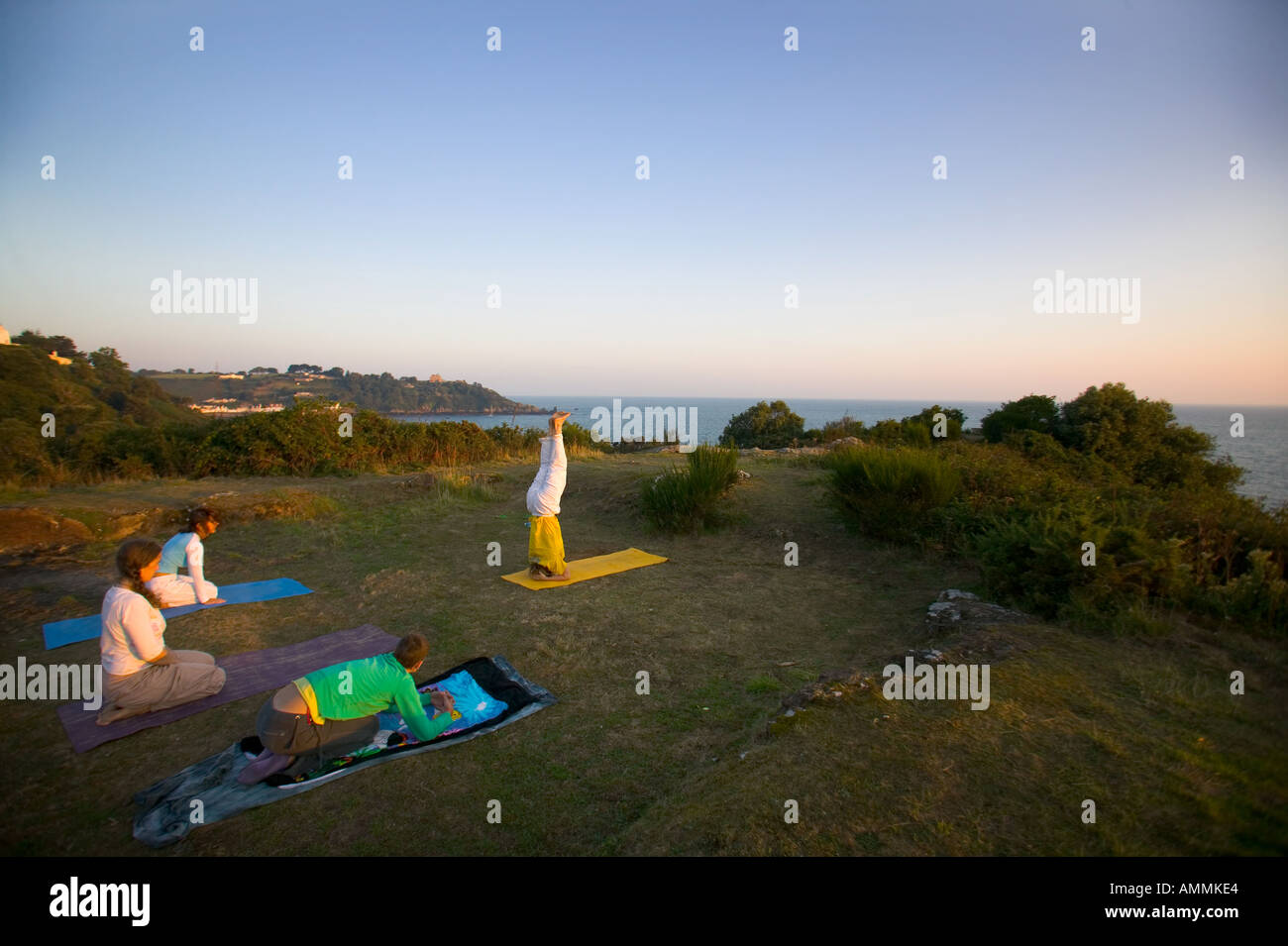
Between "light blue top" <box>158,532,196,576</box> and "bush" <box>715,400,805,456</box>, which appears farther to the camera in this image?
"bush" <box>715,400,805,456</box>

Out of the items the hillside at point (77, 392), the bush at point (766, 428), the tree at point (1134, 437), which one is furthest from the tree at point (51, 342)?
the tree at point (1134, 437)

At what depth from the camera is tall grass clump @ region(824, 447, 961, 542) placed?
7.21 metres

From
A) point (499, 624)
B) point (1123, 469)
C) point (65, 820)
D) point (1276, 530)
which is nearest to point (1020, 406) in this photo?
point (1123, 469)

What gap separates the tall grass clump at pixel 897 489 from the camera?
7211 millimetres

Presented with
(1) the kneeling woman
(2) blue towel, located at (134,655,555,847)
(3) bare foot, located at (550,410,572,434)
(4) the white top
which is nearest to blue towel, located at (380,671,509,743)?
(2) blue towel, located at (134,655,555,847)

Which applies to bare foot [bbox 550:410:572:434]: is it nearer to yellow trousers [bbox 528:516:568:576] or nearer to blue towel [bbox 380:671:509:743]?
yellow trousers [bbox 528:516:568:576]

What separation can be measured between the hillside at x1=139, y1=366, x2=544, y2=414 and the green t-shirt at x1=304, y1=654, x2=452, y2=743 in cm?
2539

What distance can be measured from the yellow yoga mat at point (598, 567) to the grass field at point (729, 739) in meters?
0.20

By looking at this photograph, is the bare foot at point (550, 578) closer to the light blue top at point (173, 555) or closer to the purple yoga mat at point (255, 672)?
the purple yoga mat at point (255, 672)

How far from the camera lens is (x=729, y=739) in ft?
11.5

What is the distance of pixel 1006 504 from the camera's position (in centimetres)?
644

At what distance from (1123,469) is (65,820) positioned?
12553 millimetres

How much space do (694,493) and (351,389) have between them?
92.6ft
